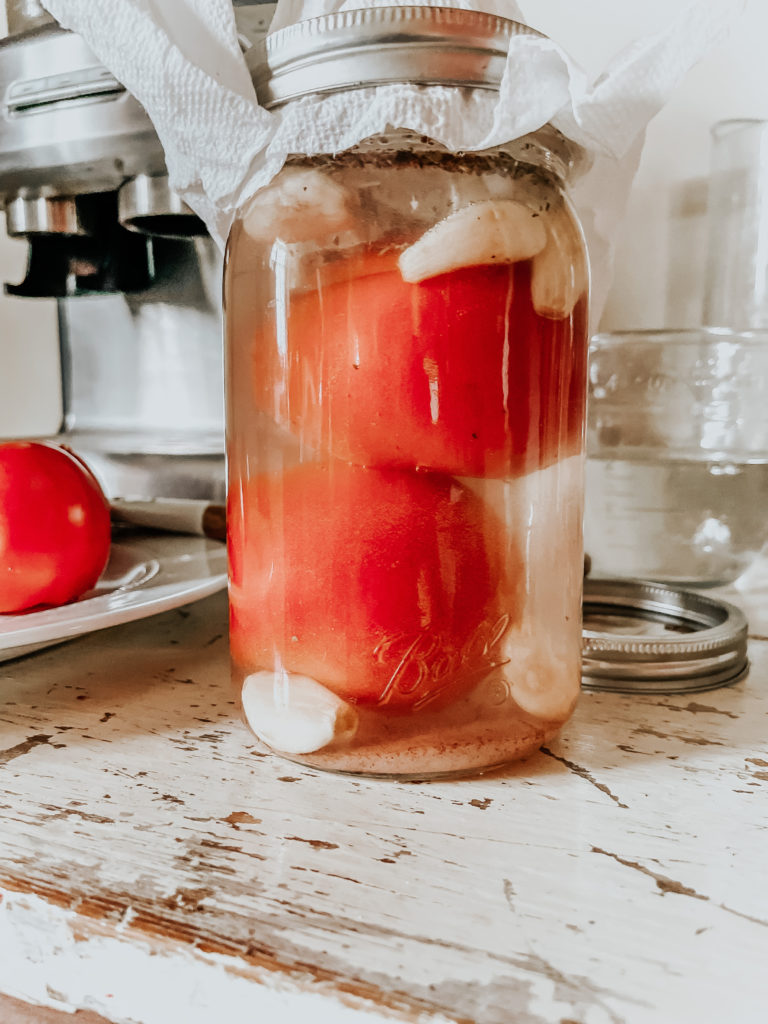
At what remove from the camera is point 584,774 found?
1.12ft

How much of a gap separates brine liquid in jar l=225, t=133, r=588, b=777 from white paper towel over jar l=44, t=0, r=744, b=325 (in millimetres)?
17

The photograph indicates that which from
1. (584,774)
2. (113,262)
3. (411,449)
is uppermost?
(113,262)

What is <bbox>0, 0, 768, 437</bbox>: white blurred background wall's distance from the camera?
657mm

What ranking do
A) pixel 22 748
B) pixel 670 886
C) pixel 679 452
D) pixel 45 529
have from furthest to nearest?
pixel 679 452 < pixel 45 529 < pixel 22 748 < pixel 670 886

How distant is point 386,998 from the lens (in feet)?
0.70

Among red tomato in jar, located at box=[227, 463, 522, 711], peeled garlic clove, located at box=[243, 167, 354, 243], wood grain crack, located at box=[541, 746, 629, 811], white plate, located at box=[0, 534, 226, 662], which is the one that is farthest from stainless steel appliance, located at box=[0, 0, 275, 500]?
wood grain crack, located at box=[541, 746, 629, 811]

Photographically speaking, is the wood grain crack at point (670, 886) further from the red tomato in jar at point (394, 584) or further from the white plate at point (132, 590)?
the white plate at point (132, 590)

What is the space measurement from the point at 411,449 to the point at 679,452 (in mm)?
393

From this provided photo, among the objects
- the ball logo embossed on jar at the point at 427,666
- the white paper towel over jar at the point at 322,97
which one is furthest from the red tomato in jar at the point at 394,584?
the white paper towel over jar at the point at 322,97

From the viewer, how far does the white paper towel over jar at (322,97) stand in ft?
1.01

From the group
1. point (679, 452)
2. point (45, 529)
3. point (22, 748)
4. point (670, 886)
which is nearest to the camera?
point (670, 886)

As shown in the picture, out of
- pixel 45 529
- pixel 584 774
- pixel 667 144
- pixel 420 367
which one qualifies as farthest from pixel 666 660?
pixel 667 144

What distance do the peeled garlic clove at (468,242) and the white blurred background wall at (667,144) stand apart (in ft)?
1.41

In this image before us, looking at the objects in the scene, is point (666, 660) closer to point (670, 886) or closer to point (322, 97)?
point (670, 886)
